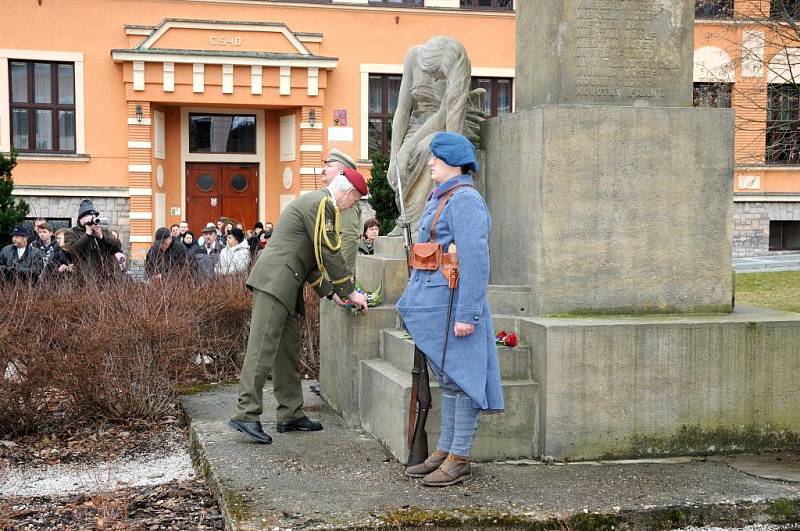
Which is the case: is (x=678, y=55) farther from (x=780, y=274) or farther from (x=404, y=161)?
(x=780, y=274)

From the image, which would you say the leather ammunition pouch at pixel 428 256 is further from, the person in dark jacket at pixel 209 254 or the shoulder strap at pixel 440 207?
the person in dark jacket at pixel 209 254

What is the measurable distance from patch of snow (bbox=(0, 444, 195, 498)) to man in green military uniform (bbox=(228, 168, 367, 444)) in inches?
19.7

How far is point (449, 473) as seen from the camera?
207 inches

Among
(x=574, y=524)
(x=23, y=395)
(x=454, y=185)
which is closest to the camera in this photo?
(x=574, y=524)

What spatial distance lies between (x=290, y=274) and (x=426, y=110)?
1890 millimetres

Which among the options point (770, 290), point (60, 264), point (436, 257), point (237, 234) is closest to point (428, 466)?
point (436, 257)

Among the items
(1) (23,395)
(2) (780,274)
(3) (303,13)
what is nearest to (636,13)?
(1) (23,395)

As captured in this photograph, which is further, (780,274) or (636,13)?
(780,274)

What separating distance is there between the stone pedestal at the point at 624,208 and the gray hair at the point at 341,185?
108 centimetres

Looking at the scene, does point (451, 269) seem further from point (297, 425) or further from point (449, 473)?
point (297, 425)

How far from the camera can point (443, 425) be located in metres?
5.43

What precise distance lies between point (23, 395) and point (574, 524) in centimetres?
423

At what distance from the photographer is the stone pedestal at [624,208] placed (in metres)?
6.18

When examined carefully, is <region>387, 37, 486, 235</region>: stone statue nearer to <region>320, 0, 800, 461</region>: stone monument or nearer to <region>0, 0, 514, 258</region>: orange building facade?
<region>320, 0, 800, 461</region>: stone monument
